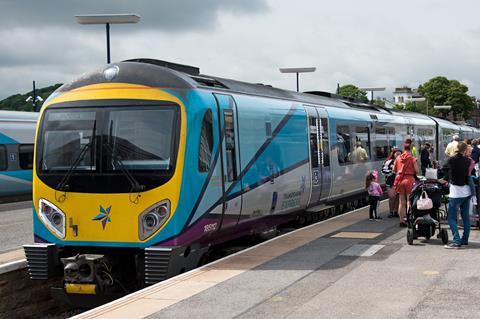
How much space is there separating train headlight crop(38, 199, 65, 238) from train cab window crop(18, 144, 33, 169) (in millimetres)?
15793

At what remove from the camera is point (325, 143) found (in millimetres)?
14484

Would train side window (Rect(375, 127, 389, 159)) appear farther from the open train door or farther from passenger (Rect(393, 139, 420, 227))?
passenger (Rect(393, 139, 420, 227))

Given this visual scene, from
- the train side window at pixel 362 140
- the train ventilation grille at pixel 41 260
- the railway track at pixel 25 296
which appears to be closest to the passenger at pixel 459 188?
the railway track at pixel 25 296

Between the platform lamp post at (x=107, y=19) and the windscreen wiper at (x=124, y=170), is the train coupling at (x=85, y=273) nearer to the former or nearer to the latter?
the windscreen wiper at (x=124, y=170)

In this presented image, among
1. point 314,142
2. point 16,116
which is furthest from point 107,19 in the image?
point 314,142

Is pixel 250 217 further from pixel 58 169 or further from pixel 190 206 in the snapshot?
pixel 58 169

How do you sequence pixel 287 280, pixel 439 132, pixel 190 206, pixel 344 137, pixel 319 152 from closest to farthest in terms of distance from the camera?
1. pixel 287 280
2. pixel 190 206
3. pixel 319 152
4. pixel 344 137
5. pixel 439 132

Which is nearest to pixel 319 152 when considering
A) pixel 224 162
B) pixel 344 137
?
pixel 344 137

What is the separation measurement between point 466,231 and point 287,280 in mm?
3644

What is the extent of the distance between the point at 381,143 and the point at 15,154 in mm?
12871

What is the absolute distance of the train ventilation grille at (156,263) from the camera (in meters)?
8.13

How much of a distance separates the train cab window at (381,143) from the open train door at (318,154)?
499cm

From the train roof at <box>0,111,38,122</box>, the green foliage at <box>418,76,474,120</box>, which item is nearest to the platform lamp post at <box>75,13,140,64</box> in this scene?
the train roof at <box>0,111,38,122</box>

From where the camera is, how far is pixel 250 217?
34.5 feet
